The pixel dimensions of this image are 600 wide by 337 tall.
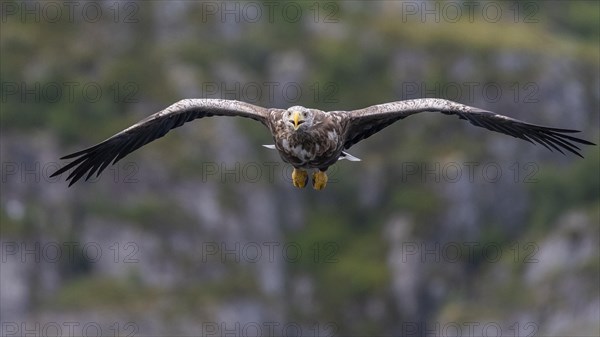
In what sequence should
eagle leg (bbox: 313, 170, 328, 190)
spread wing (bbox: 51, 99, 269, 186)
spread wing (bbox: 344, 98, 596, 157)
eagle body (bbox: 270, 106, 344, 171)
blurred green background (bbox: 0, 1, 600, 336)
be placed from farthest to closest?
blurred green background (bbox: 0, 1, 600, 336), eagle leg (bbox: 313, 170, 328, 190), spread wing (bbox: 51, 99, 269, 186), spread wing (bbox: 344, 98, 596, 157), eagle body (bbox: 270, 106, 344, 171)

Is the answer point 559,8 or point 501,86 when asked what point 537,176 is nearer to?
point 501,86

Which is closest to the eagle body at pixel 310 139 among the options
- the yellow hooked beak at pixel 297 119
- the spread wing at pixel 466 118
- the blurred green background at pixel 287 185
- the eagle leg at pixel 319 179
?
the yellow hooked beak at pixel 297 119

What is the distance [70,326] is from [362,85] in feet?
135

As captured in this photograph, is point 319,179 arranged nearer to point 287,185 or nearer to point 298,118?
point 298,118

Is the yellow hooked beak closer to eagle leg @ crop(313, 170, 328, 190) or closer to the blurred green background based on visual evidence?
eagle leg @ crop(313, 170, 328, 190)

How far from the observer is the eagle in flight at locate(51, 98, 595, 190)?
32.1 meters

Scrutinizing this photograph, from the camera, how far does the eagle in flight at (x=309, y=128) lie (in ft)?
105

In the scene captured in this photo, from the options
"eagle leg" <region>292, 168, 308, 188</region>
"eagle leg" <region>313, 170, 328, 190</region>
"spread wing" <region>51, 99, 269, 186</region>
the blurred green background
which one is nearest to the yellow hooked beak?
"spread wing" <region>51, 99, 269, 186</region>

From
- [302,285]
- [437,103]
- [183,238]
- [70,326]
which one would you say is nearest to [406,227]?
[302,285]

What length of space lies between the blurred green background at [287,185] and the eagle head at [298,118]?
7817cm

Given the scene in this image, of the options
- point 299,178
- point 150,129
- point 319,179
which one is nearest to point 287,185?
point 319,179

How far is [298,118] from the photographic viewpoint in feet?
103

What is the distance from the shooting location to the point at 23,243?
119m

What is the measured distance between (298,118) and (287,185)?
9976cm
